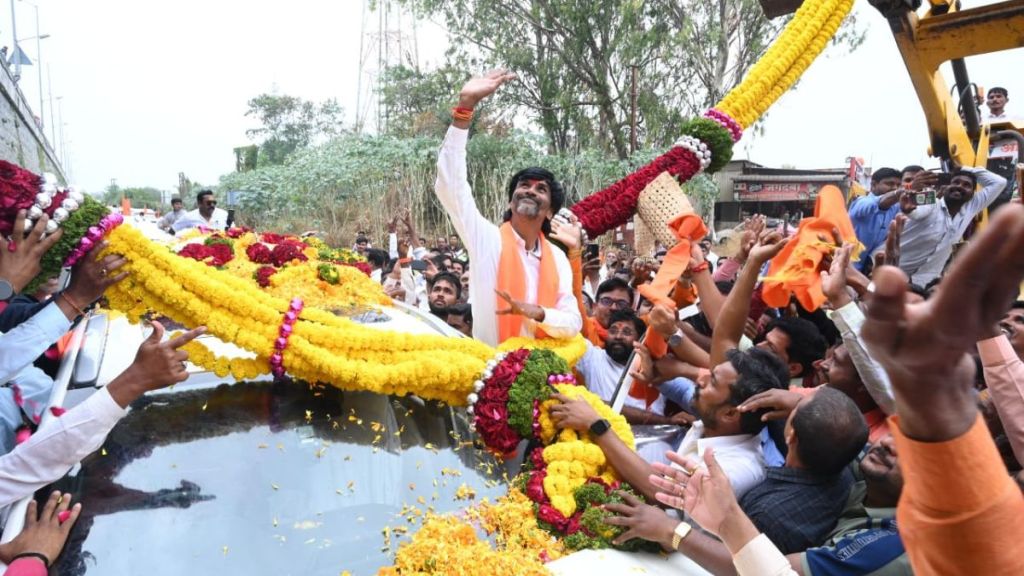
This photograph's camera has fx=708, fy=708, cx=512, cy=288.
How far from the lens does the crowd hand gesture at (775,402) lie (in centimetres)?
264

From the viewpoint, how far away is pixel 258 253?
445 centimetres

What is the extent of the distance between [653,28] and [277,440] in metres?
22.8

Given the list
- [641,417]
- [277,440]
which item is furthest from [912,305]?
[641,417]

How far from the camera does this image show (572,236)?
4.80 metres

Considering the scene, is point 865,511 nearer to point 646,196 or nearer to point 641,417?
point 641,417

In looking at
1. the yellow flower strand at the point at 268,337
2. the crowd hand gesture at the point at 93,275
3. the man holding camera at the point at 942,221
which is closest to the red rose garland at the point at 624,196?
the yellow flower strand at the point at 268,337

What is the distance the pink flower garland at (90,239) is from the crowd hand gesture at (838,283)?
294 centimetres

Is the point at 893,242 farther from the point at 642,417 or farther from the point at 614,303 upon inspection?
the point at 614,303

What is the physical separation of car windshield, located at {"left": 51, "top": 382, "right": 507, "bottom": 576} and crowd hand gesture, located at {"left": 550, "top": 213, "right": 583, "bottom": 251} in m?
2.00

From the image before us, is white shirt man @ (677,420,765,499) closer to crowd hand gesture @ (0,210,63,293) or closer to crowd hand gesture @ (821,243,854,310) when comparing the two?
crowd hand gesture @ (821,243,854,310)

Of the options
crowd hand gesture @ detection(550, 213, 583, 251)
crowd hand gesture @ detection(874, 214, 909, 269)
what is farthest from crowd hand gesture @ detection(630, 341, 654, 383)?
crowd hand gesture @ detection(874, 214, 909, 269)

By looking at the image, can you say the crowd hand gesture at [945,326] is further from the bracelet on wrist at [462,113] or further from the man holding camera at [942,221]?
the man holding camera at [942,221]

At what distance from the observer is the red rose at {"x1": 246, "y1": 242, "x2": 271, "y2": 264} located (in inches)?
173

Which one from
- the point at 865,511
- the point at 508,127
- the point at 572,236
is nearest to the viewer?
the point at 865,511
